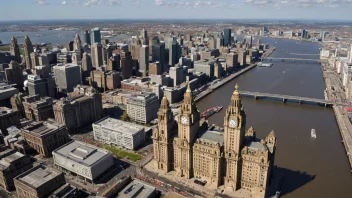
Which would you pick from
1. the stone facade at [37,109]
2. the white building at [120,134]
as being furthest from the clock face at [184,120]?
the stone facade at [37,109]

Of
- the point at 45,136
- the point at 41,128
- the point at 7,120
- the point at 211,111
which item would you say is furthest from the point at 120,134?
the point at 211,111

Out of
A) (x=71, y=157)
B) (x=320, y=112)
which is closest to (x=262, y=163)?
(x=71, y=157)

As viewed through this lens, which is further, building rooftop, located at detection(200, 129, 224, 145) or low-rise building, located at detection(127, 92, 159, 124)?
low-rise building, located at detection(127, 92, 159, 124)

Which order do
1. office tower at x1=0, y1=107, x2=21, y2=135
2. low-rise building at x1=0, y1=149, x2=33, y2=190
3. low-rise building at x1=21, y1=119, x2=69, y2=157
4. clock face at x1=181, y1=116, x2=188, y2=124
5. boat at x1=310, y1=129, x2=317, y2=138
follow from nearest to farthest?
1. clock face at x1=181, y1=116, x2=188, y2=124
2. low-rise building at x1=0, y1=149, x2=33, y2=190
3. low-rise building at x1=21, y1=119, x2=69, y2=157
4. office tower at x1=0, y1=107, x2=21, y2=135
5. boat at x1=310, y1=129, x2=317, y2=138

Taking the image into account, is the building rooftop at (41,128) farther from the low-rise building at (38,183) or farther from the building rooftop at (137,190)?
the building rooftop at (137,190)

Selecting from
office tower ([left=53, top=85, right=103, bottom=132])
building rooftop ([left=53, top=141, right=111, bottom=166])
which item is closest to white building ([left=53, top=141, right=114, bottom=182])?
Answer: building rooftop ([left=53, top=141, right=111, bottom=166])

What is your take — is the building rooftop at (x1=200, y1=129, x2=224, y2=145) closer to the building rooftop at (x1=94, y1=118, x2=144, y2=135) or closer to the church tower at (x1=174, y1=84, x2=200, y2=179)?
the church tower at (x1=174, y1=84, x2=200, y2=179)
